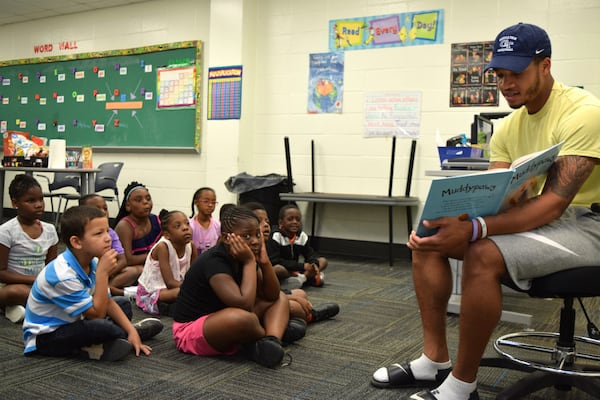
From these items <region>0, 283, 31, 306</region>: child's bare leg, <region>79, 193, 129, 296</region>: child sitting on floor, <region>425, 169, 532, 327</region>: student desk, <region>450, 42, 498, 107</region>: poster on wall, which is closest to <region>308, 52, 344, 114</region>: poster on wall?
<region>450, 42, 498, 107</region>: poster on wall

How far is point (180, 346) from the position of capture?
79.1 inches

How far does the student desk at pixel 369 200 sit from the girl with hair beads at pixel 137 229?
145cm

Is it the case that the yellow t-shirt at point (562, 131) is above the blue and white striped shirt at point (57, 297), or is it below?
above

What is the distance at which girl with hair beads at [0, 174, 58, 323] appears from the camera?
2426 millimetres

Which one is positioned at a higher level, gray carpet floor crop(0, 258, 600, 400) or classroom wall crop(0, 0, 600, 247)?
classroom wall crop(0, 0, 600, 247)

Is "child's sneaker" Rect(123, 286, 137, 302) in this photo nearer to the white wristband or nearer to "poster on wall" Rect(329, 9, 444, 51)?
the white wristband

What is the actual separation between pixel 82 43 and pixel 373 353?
5.23m

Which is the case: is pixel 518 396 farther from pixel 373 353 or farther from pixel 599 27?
pixel 599 27

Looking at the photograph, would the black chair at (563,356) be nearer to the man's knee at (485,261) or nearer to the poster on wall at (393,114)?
the man's knee at (485,261)

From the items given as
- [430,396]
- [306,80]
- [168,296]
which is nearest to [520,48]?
[430,396]

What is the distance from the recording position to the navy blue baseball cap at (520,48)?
4.80 feet

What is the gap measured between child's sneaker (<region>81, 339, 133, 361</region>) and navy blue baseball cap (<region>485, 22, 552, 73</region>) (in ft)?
4.69

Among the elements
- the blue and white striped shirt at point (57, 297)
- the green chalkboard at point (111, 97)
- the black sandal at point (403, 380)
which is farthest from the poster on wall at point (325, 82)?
the black sandal at point (403, 380)

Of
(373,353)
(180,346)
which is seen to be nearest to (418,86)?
(373,353)
